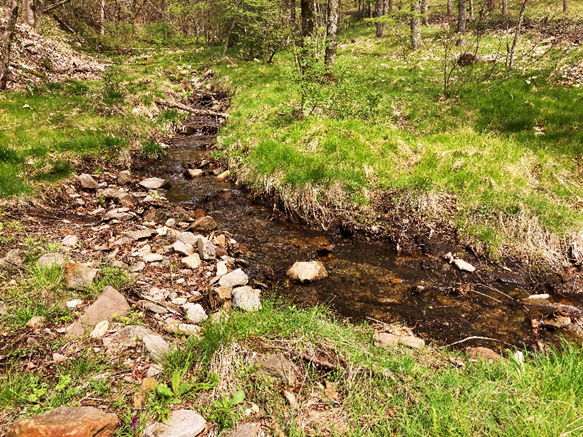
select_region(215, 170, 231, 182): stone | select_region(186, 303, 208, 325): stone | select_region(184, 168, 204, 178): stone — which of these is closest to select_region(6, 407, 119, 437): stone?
select_region(186, 303, 208, 325): stone

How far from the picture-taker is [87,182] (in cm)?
827

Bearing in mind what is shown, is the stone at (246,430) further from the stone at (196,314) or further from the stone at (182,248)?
the stone at (182,248)

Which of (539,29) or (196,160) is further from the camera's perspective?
(539,29)

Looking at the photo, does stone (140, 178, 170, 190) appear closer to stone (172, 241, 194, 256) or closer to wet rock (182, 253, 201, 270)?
stone (172, 241, 194, 256)

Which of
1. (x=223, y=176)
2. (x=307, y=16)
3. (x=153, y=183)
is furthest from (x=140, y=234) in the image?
(x=307, y=16)

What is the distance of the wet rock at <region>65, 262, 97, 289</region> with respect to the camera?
4.37m

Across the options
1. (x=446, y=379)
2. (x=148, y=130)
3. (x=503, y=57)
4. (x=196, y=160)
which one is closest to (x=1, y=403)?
(x=446, y=379)

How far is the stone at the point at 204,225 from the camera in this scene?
7320 millimetres

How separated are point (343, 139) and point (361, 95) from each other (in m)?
3.40

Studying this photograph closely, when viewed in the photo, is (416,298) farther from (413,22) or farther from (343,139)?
Answer: (413,22)

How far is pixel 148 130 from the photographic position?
40.4 ft

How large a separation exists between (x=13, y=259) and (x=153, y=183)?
499 centimetres

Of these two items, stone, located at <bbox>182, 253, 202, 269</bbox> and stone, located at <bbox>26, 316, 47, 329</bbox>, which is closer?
stone, located at <bbox>26, 316, 47, 329</bbox>

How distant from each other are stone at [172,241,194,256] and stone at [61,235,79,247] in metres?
1.66
